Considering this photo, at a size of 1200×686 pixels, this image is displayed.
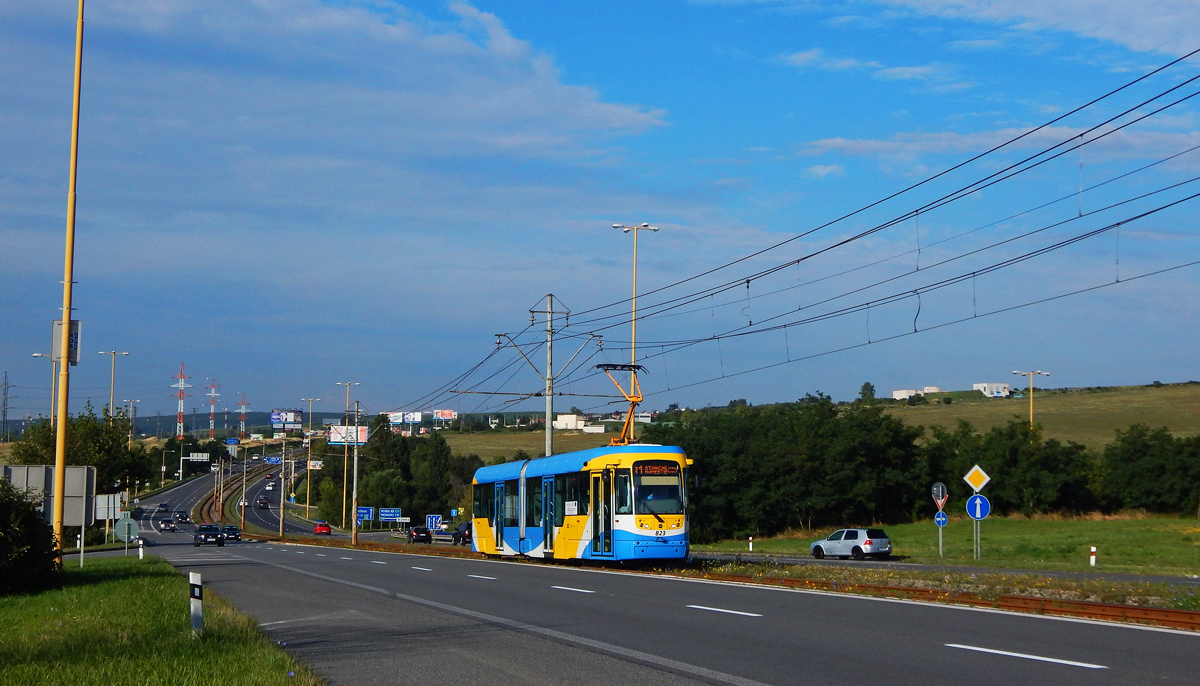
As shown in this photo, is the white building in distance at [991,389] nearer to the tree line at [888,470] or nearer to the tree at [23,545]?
the tree line at [888,470]

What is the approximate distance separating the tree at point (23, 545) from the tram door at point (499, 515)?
18.0 metres

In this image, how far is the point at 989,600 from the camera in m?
17.8

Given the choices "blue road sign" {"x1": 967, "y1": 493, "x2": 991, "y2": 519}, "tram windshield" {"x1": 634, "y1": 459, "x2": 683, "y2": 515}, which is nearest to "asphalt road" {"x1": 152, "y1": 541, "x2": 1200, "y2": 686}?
"tram windshield" {"x1": 634, "y1": 459, "x2": 683, "y2": 515}

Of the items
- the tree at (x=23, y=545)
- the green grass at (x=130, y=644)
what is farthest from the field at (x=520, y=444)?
the green grass at (x=130, y=644)

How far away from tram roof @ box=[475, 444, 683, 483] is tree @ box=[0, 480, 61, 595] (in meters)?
14.1

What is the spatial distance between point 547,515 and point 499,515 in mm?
5174

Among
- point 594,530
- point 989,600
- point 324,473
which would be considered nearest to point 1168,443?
point 594,530

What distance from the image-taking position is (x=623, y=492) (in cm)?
2888

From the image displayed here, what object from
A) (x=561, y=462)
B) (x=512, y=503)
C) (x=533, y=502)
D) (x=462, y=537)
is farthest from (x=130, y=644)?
(x=462, y=537)

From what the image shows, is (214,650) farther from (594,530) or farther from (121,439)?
(121,439)

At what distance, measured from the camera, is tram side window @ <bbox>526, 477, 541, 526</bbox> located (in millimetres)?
34584

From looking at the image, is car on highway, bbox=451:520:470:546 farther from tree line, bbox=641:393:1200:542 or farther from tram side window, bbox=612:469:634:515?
tram side window, bbox=612:469:634:515

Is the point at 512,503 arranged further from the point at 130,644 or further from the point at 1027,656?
the point at 1027,656

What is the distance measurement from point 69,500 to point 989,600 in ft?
67.2
